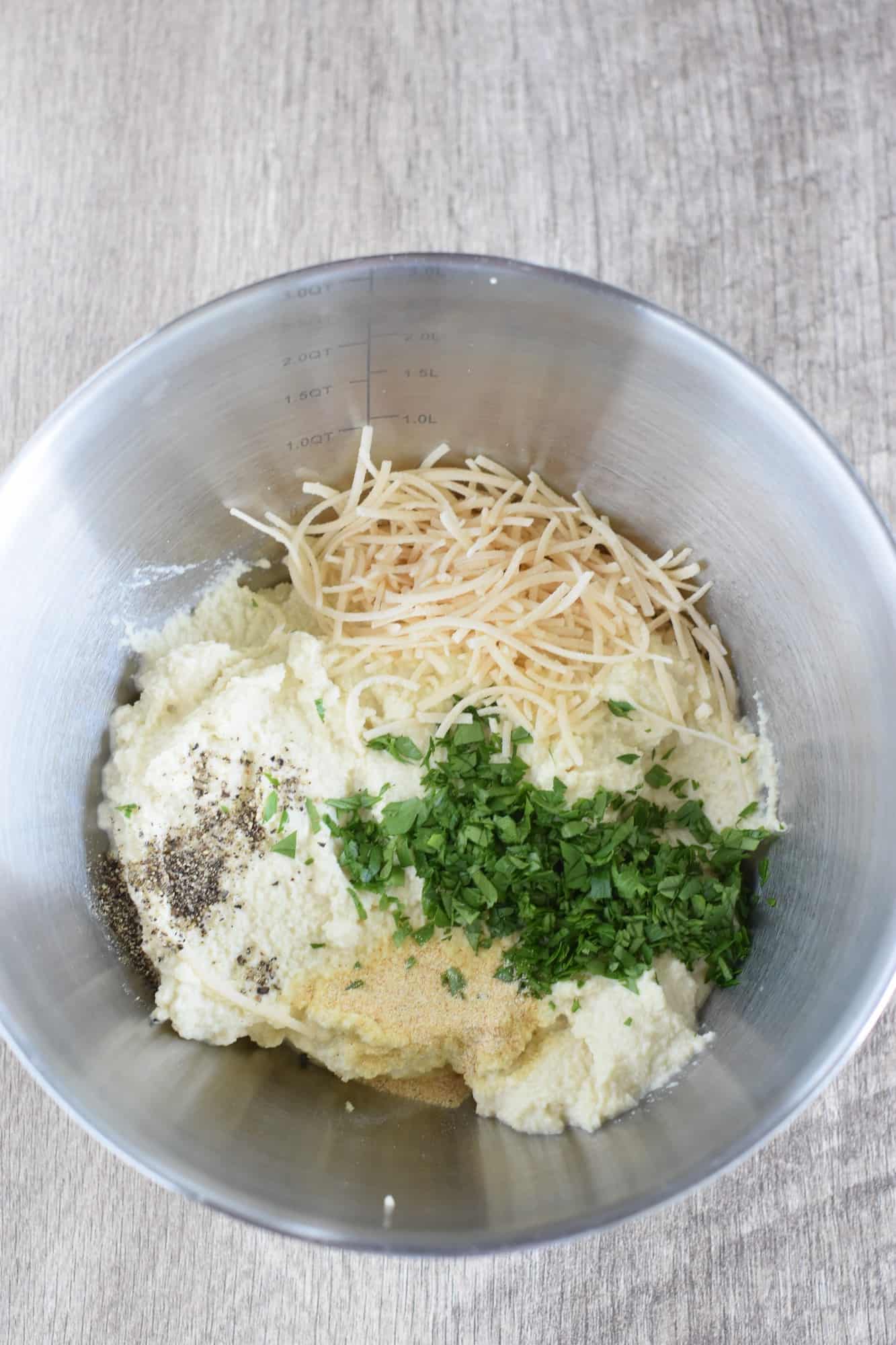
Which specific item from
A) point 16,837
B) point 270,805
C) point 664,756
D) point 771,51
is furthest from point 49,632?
point 771,51

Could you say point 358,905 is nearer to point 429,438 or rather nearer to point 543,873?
point 543,873

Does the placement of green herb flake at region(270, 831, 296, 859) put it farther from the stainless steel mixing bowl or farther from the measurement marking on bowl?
the measurement marking on bowl

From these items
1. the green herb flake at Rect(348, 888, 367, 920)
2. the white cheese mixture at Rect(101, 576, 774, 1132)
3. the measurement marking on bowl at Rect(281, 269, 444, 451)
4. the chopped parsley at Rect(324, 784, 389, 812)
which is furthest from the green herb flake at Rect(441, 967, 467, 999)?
the measurement marking on bowl at Rect(281, 269, 444, 451)

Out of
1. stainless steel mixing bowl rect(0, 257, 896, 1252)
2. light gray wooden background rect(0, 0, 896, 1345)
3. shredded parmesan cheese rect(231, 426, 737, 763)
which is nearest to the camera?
stainless steel mixing bowl rect(0, 257, 896, 1252)

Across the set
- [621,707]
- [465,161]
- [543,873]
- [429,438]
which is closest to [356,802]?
[543,873]

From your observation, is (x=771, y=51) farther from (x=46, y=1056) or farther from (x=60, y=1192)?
Answer: (x=60, y=1192)

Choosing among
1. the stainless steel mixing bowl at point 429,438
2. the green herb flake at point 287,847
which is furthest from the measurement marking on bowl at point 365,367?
the green herb flake at point 287,847
